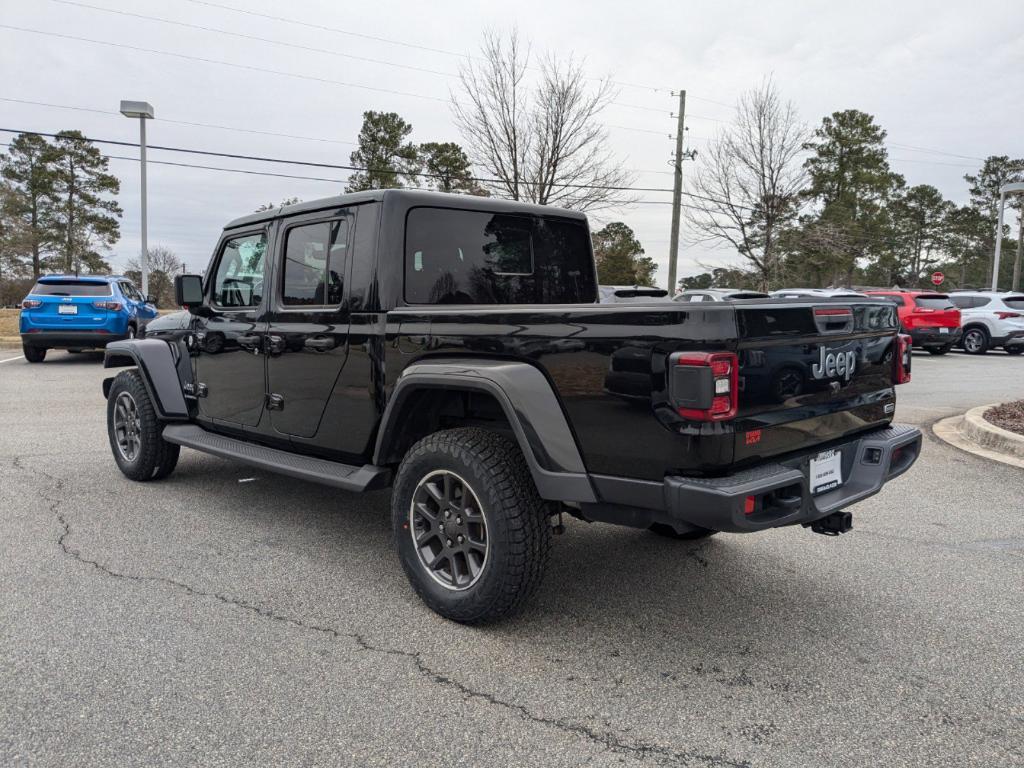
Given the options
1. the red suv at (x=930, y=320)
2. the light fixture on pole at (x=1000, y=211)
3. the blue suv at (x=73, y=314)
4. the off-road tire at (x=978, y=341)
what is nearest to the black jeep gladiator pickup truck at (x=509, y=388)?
the blue suv at (x=73, y=314)

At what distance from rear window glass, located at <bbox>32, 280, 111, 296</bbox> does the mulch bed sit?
13786 millimetres

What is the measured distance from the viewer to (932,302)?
1792 centimetres

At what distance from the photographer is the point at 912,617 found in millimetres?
3346

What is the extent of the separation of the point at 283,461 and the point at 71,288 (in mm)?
11779

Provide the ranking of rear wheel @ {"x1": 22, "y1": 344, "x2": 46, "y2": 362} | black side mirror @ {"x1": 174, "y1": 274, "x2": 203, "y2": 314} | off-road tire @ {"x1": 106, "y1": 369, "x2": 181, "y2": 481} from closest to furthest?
black side mirror @ {"x1": 174, "y1": 274, "x2": 203, "y2": 314} < off-road tire @ {"x1": 106, "y1": 369, "x2": 181, "y2": 481} < rear wheel @ {"x1": 22, "y1": 344, "x2": 46, "y2": 362}

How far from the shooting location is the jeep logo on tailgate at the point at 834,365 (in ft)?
10.1

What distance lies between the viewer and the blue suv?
1344cm

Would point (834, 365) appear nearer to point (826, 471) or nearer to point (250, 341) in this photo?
point (826, 471)

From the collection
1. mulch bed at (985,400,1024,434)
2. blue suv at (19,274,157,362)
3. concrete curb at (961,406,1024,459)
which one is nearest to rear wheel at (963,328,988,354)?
mulch bed at (985,400,1024,434)

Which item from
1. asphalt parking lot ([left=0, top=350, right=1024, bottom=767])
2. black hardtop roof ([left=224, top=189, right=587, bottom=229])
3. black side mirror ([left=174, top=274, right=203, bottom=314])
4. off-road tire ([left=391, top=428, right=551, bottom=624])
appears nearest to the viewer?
asphalt parking lot ([left=0, top=350, right=1024, bottom=767])

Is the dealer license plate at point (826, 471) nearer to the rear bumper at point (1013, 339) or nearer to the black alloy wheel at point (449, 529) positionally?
the black alloy wheel at point (449, 529)

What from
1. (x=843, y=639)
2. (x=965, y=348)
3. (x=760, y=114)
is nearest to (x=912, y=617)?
(x=843, y=639)

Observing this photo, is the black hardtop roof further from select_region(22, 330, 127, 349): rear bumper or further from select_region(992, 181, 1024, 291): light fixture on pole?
select_region(992, 181, 1024, 291): light fixture on pole

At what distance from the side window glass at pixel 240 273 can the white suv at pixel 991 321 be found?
19.7 metres
